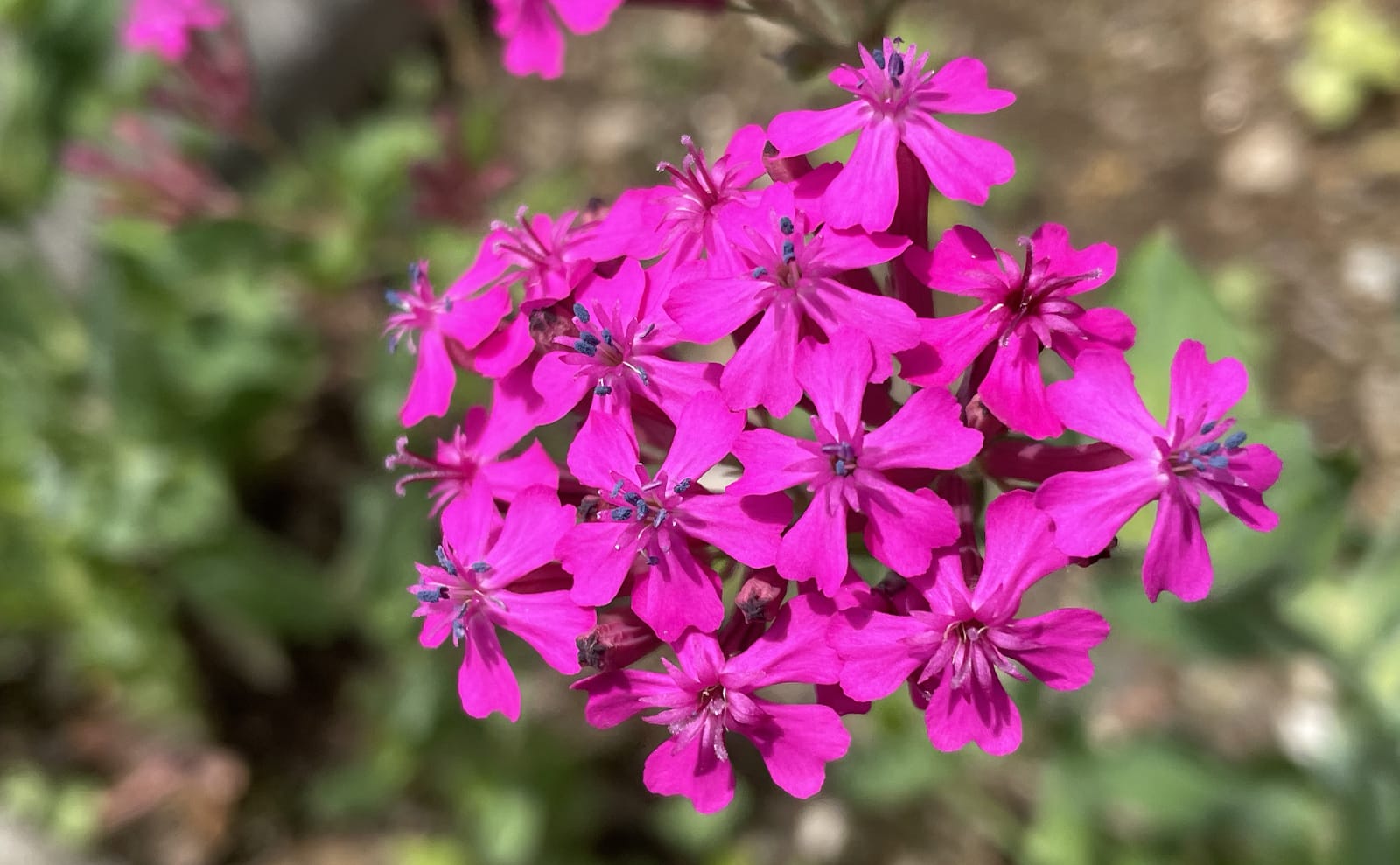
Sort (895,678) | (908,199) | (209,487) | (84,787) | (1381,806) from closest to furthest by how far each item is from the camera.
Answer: (895,678)
(908,199)
(1381,806)
(209,487)
(84,787)

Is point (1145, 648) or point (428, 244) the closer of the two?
point (428, 244)

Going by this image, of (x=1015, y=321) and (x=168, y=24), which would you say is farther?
(x=168, y=24)

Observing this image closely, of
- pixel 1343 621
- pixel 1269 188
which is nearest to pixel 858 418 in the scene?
pixel 1343 621

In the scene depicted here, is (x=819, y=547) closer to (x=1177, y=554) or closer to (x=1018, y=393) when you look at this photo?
(x=1018, y=393)

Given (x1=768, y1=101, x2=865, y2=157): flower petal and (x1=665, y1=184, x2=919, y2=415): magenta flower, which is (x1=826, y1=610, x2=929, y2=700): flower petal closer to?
(x1=665, y1=184, x2=919, y2=415): magenta flower

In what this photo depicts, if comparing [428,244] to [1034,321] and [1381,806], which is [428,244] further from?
[1381,806]

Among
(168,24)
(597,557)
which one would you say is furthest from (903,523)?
(168,24)
